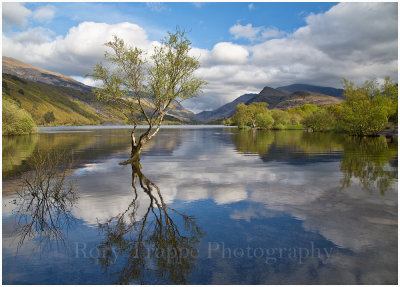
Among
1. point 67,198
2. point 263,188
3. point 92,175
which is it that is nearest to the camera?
point 67,198

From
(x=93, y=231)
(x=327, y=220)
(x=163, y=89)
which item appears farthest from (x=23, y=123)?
(x=327, y=220)

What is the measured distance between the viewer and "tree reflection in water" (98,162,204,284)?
7625mm

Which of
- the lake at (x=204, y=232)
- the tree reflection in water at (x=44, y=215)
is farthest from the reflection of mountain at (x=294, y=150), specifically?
the tree reflection in water at (x=44, y=215)

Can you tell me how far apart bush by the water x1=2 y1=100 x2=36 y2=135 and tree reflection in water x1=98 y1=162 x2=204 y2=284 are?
262ft

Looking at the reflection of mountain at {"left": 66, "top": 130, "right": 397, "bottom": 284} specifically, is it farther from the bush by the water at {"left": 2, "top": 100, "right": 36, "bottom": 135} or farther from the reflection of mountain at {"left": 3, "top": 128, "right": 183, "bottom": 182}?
the bush by the water at {"left": 2, "top": 100, "right": 36, "bottom": 135}

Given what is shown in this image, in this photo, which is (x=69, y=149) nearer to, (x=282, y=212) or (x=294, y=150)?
(x=294, y=150)

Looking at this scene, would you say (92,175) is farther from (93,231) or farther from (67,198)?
(93,231)

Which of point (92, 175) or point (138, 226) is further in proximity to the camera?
point (92, 175)

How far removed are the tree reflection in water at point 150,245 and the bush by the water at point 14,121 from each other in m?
80.0

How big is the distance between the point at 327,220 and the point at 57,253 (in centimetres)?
1083

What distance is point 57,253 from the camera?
29.1ft

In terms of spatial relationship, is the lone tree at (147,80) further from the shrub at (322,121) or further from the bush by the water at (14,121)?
the shrub at (322,121)

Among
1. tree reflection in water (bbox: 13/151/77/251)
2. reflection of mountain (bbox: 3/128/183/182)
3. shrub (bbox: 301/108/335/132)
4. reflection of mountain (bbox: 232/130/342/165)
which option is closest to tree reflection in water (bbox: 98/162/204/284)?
tree reflection in water (bbox: 13/151/77/251)

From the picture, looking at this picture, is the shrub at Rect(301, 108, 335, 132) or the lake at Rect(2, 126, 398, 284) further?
the shrub at Rect(301, 108, 335, 132)
